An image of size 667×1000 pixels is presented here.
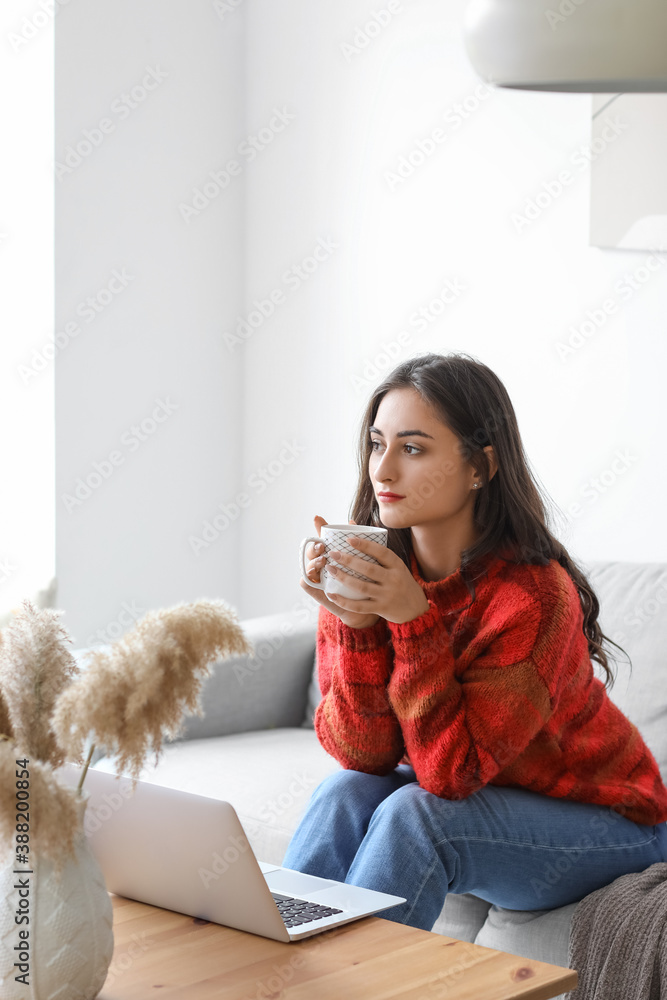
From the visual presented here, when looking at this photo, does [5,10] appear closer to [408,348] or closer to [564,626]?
[408,348]

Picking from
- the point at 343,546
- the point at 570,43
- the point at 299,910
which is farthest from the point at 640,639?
the point at 570,43

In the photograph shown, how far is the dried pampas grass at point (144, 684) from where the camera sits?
2.70ft

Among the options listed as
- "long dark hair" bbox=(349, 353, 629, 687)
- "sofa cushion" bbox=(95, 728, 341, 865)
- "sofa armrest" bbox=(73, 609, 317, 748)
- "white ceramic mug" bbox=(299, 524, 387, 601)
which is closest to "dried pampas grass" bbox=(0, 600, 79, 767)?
"white ceramic mug" bbox=(299, 524, 387, 601)

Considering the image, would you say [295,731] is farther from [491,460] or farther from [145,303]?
[145,303]

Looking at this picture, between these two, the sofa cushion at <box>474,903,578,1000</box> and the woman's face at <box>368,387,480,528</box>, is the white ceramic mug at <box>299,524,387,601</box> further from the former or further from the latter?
the sofa cushion at <box>474,903,578,1000</box>

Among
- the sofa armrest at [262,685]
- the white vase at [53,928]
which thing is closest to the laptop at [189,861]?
the white vase at [53,928]

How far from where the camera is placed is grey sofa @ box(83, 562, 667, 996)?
1.56 metres

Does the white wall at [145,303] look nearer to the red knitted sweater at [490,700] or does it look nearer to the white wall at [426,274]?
the white wall at [426,274]

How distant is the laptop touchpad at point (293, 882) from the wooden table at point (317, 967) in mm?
110

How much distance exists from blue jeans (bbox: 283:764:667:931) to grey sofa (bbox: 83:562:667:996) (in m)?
0.08

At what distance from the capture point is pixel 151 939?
3.51ft

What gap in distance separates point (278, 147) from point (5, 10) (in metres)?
0.77

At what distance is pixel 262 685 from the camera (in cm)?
230

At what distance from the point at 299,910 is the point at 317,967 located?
127 millimetres
